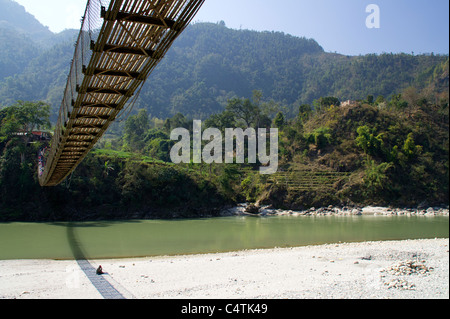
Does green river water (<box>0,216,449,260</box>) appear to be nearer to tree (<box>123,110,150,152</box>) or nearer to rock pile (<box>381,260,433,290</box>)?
rock pile (<box>381,260,433,290</box>)

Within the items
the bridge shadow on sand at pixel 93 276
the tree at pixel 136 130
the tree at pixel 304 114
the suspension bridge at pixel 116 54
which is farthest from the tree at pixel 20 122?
the tree at pixel 304 114

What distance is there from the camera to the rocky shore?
2149 cm

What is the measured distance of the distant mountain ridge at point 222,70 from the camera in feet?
210

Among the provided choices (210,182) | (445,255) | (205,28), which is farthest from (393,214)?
(205,28)

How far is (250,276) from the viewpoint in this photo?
6.39 meters

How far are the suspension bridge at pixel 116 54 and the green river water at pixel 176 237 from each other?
18.2 feet

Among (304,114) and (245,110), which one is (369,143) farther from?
(245,110)

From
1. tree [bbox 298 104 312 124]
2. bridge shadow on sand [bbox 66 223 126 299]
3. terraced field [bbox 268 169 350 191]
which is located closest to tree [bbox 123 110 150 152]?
terraced field [bbox 268 169 350 191]

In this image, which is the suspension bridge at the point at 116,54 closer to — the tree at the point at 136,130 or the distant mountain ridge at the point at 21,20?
the tree at the point at 136,130

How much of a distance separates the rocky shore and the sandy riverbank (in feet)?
42.3

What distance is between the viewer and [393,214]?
840 inches

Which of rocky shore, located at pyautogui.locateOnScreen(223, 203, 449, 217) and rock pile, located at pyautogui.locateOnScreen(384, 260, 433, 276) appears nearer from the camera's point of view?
rock pile, located at pyautogui.locateOnScreen(384, 260, 433, 276)

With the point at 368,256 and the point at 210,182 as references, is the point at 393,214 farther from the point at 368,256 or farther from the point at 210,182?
the point at 368,256

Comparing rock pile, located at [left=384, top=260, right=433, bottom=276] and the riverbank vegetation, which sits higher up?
the riverbank vegetation
